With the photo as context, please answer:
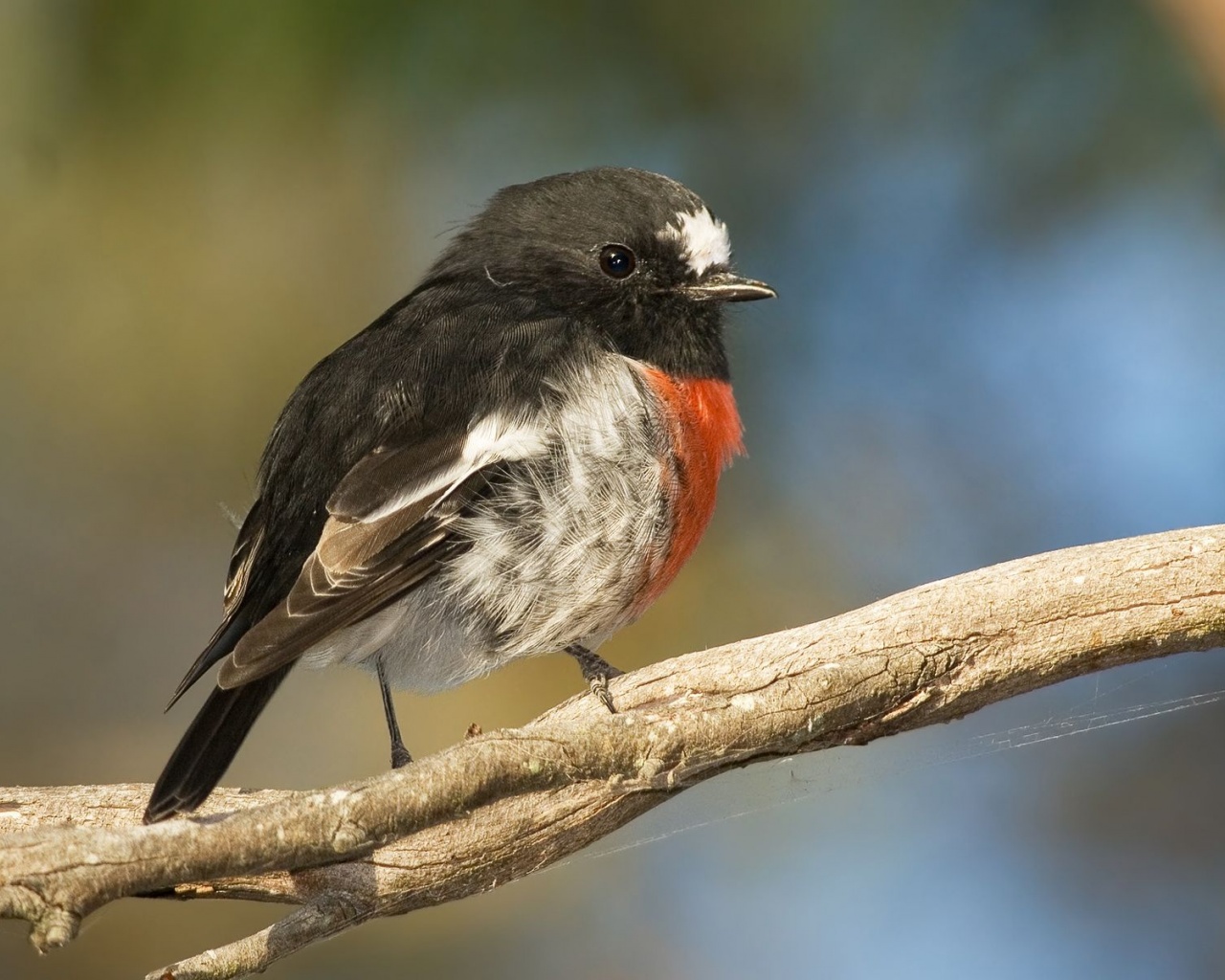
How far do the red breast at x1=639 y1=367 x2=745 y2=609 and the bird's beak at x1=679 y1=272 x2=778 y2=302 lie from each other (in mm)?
196

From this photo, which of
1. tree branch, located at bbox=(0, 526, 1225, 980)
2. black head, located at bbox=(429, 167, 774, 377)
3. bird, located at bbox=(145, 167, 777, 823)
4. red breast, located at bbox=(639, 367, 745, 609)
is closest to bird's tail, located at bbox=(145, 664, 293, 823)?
bird, located at bbox=(145, 167, 777, 823)

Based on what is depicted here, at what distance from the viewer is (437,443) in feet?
9.21

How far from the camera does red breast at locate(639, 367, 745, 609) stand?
305 cm

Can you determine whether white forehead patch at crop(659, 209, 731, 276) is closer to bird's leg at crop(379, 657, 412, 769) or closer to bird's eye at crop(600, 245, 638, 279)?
bird's eye at crop(600, 245, 638, 279)

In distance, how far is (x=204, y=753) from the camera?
99.3 inches

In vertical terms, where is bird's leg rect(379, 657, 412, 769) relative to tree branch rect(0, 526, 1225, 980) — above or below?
above

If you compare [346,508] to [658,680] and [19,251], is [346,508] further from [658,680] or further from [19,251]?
[19,251]

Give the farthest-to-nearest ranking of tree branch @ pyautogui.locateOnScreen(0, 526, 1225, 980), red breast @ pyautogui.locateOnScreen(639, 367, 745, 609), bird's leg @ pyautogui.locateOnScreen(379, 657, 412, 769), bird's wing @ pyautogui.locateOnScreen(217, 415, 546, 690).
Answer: bird's leg @ pyautogui.locateOnScreen(379, 657, 412, 769)
red breast @ pyautogui.locateOnScreen(639, 367, 745, 609)
bird's wing @ pyautogui.locateOnScreen(217, 415, 546, 690)
tree branch @ pyautogui.locateOnScreen(0, 526, 1225, 980)

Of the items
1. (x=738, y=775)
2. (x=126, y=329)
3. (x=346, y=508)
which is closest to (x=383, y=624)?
(x=346, y=508)

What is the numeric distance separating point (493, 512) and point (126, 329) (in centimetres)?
177

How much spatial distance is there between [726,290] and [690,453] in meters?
0.46

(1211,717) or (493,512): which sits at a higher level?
(493,512)

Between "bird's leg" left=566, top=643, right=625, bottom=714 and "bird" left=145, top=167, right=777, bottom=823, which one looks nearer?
"bird" left=145, top=167, right=777, bottom=823

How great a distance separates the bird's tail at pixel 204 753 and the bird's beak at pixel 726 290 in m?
1.30
